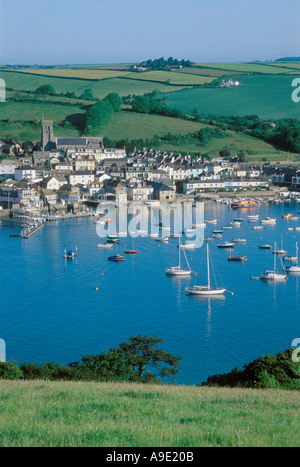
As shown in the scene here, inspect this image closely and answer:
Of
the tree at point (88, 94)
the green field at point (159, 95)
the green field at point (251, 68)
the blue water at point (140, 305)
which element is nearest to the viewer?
the blue water at point (140, 305)

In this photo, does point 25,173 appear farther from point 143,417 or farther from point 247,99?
point 247,99

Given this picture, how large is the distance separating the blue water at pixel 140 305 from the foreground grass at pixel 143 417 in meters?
2.85

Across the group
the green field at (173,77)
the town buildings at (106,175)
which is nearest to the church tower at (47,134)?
the town buildings at (106,175)

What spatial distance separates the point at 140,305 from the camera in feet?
33.1

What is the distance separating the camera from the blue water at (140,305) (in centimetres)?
798

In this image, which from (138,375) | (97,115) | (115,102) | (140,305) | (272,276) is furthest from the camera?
(115,102)

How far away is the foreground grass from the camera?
2570mm

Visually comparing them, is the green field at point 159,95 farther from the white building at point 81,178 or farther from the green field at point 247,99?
the white building at point 81,178

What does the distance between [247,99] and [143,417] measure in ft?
139

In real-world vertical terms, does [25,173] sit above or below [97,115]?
below

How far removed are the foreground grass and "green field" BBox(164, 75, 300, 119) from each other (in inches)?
1491

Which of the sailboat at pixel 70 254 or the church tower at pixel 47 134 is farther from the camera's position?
the church tower at pixel 47 134

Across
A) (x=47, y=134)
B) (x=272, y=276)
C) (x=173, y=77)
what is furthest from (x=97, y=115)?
(x=272, y=276)

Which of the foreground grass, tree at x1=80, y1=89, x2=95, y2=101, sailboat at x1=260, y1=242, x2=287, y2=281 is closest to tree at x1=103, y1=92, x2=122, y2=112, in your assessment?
tree at x1=80, y1=89, x2=95, y2=101
